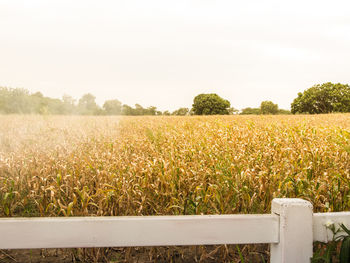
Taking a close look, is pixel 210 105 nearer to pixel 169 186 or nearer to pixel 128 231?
pixel 169 186

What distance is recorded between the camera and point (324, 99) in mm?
46688

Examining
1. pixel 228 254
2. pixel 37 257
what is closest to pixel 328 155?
pixel 228 254

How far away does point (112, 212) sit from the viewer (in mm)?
3484

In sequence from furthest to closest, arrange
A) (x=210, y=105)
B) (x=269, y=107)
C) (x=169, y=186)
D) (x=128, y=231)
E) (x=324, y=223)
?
(x=269, y=107), (x=210, y=105), (x=169, y=186), (x=324, y=223), (x=128, y=231)

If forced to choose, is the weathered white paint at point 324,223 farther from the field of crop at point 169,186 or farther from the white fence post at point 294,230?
the field of crop at point 169,186

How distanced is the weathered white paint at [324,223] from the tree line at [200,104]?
6455 millimetres

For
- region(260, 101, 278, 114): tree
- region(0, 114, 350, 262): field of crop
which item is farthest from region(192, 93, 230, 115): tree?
region(0, 114, 350, 262): field of crop

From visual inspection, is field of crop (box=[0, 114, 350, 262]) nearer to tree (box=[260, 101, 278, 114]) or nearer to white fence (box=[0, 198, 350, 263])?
white fence (box=[0, 198, 350, 263])

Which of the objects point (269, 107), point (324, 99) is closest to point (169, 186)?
point (324, 99)

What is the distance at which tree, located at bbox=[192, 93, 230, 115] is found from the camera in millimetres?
58500

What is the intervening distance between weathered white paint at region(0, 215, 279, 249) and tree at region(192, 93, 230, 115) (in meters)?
55.8

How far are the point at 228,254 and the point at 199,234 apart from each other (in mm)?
1409

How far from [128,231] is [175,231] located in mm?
270

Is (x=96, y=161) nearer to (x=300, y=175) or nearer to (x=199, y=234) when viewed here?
(x=300, y=175)
